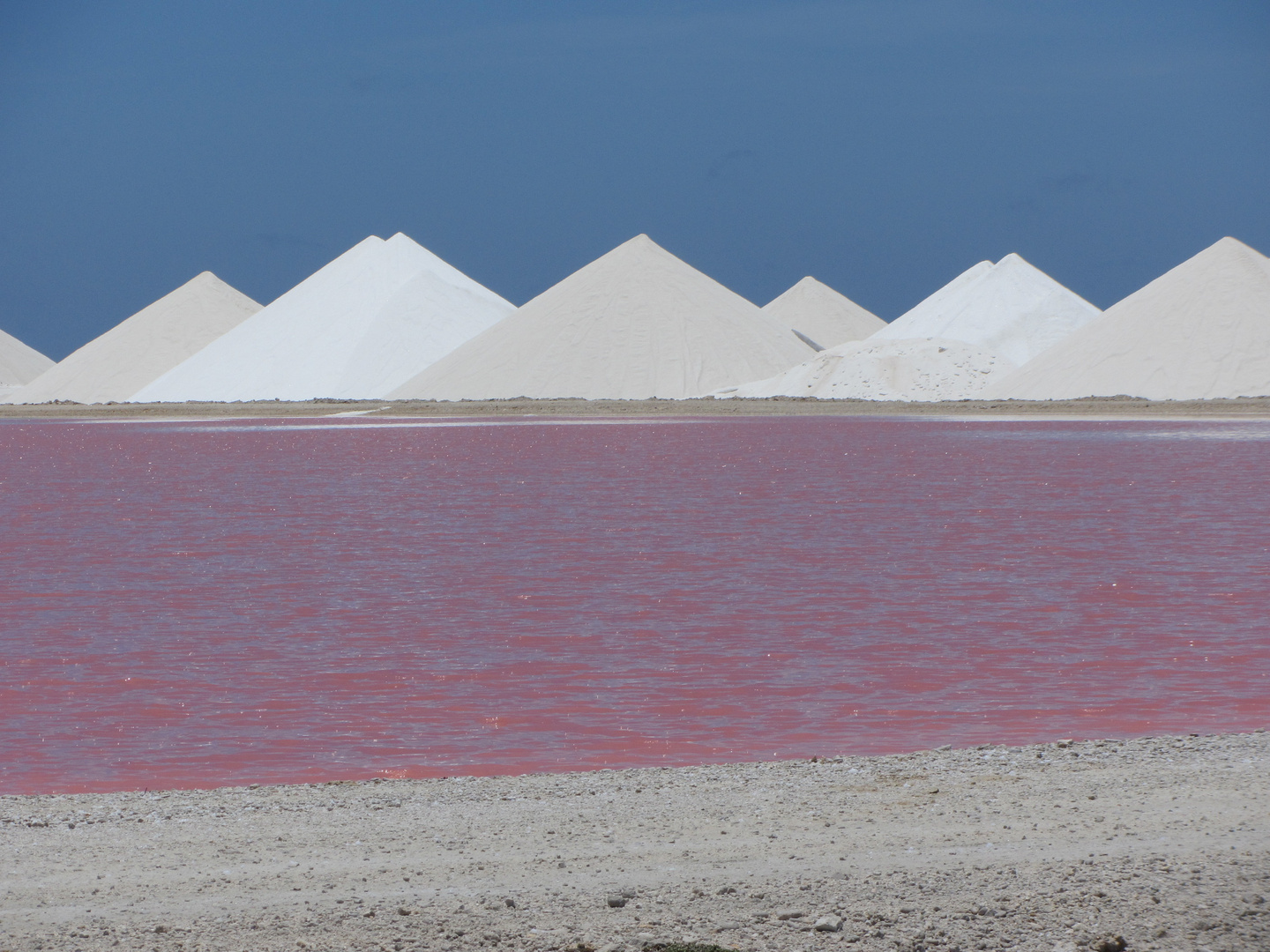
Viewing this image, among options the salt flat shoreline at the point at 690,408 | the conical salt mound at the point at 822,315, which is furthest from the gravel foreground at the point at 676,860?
the conical salt mound at the point at 822,315

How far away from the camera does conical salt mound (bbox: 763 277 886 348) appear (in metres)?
125

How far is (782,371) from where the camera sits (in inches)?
3236

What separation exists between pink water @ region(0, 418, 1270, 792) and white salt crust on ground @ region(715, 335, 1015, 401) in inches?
1793

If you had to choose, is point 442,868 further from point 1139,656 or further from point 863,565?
point 863,565

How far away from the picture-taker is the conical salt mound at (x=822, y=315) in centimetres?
12494

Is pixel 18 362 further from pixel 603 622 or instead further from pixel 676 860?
pixel 676 860

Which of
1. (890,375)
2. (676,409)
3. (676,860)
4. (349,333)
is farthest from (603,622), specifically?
(349,333)

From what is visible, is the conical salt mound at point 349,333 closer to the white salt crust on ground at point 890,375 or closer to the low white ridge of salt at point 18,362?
the white salt crust on ground at point 890,375

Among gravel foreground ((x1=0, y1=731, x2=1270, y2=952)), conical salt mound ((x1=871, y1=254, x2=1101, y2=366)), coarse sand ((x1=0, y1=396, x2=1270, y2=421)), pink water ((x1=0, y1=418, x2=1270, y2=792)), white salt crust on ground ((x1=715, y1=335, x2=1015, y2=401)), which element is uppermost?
conical salt mound ((x1=871, y1=254, x2=1101, y2=366))

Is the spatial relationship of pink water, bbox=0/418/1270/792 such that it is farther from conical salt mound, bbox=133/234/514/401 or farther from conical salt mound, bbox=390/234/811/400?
conical salt mound, bbox=133/234/514/401

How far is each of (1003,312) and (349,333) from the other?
137ft

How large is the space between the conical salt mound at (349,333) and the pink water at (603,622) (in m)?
59.6

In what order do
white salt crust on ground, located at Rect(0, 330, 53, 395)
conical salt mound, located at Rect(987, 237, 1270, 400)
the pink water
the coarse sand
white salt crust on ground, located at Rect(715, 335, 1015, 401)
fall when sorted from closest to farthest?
the pink water
the coarse sand
conical salt mound, located at Rect(987, 237, 1270, 400)
white salt crust on ground, located at Rect(715, 335, 1015, 401)
white salt crust on ground, located at Rect(0, 330, 53, 395)

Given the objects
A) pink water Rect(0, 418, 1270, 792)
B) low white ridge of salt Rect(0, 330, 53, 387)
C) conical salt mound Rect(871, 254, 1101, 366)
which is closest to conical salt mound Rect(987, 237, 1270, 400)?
conical salt mound Rect(871, 254, 1101, 366)
